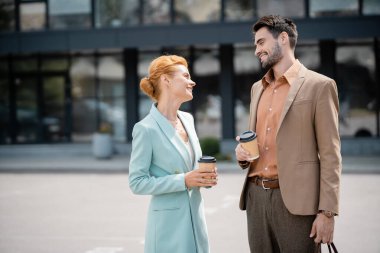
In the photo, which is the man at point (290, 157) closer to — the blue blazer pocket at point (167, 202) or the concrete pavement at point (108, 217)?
the blue blazer pocket at point (167, 202)

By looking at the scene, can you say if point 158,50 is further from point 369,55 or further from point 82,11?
point 369,55

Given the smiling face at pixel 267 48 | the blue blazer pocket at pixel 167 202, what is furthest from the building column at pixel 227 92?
the blue blazer pocket at pixel 167 202

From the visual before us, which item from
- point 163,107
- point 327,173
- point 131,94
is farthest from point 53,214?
point 131,94

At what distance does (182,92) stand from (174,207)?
0.75 m

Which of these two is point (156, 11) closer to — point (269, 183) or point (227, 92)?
point (227, 92)

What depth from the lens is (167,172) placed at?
11.7 ft

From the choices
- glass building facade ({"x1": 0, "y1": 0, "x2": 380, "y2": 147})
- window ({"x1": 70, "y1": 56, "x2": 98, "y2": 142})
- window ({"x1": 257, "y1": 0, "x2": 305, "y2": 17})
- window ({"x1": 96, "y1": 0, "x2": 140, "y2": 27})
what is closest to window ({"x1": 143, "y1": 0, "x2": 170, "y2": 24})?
glass building facade ({"x1": 0, "y1": 0, "x2": 380, "y2": 147})

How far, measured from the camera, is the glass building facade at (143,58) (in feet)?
65.1

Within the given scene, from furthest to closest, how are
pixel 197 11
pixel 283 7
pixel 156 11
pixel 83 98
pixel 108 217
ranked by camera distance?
pixel 83 98
pixel 156 11
pixel 197 11
pixel 283 7
pixel 108 217

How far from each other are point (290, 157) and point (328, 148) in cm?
25

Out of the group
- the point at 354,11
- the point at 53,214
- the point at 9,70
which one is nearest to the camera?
the point at 53,214

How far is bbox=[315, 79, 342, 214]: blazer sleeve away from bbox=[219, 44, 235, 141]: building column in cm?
1732

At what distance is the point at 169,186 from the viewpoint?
3.44 metres

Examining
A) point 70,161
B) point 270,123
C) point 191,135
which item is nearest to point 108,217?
point 191,135
